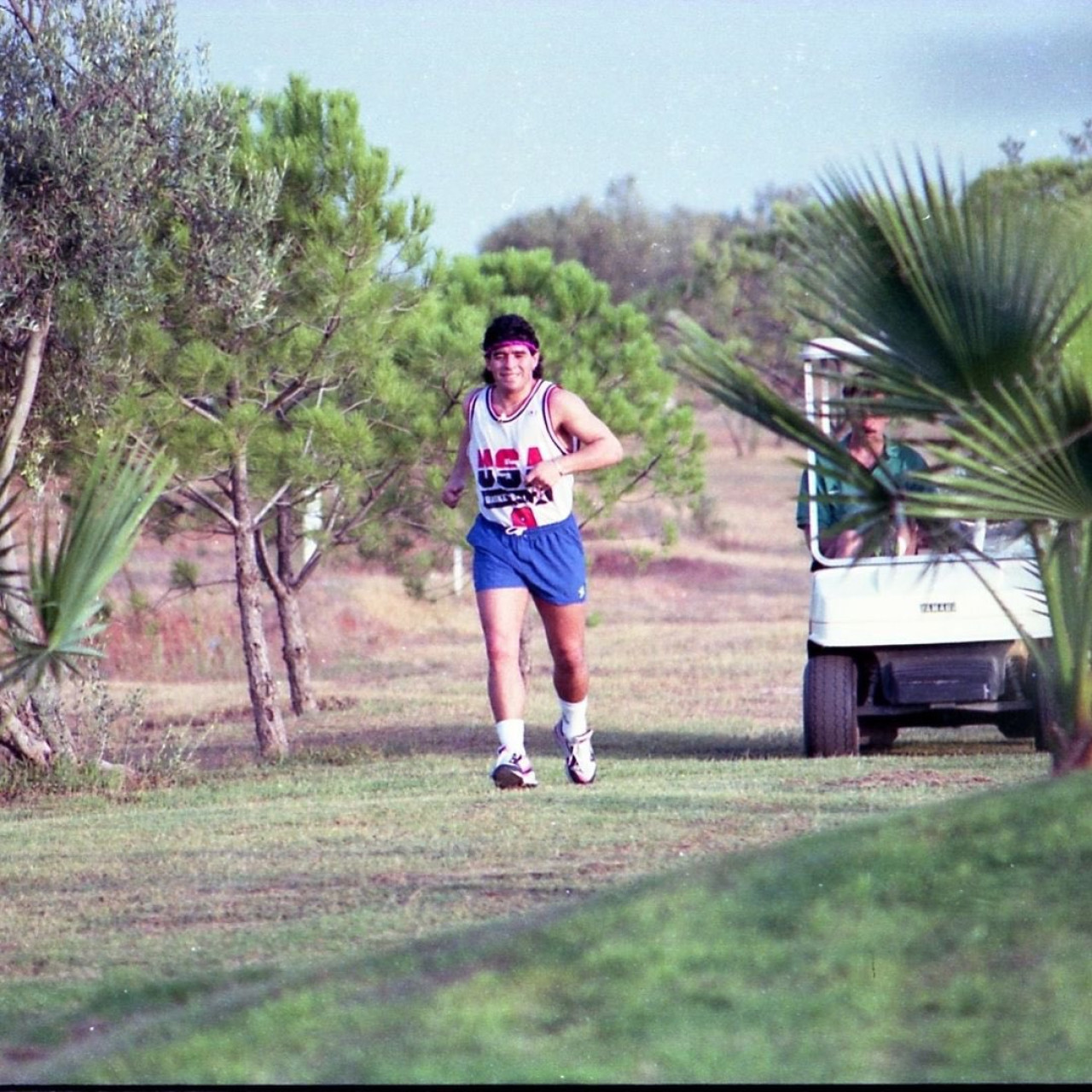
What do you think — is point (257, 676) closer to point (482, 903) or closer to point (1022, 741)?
point (1022, 741)

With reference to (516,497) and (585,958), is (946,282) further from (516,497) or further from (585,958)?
(516,497)

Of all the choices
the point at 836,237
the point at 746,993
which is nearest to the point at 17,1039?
the point at 746,993

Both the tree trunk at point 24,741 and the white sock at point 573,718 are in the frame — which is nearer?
the white sock at point 573,718

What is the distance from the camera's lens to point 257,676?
1112 cm

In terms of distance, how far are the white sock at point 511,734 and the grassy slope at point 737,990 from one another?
11.2ft

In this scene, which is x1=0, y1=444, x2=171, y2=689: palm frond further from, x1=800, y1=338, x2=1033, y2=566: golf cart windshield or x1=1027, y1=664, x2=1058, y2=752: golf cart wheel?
x1=1027, y1=664, x2=1058, y2=752: golf cart wheel

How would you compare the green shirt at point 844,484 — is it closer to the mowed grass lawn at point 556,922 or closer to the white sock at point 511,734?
the mowed grass lawn at point 556,922

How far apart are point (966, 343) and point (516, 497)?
280cm

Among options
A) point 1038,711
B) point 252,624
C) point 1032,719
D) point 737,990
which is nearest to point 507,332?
point 1038,711

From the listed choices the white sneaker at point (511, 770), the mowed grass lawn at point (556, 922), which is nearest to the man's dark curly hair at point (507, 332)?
the white sneaker at point (511, 770)

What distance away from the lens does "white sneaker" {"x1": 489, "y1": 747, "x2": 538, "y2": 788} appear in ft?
25.2

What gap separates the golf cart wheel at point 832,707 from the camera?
9438mm

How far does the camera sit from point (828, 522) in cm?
899

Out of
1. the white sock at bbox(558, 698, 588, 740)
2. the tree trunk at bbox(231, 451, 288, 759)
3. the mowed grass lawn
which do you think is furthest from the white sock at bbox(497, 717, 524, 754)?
the tree trunk at bbox(231, 451, 288, 759)
